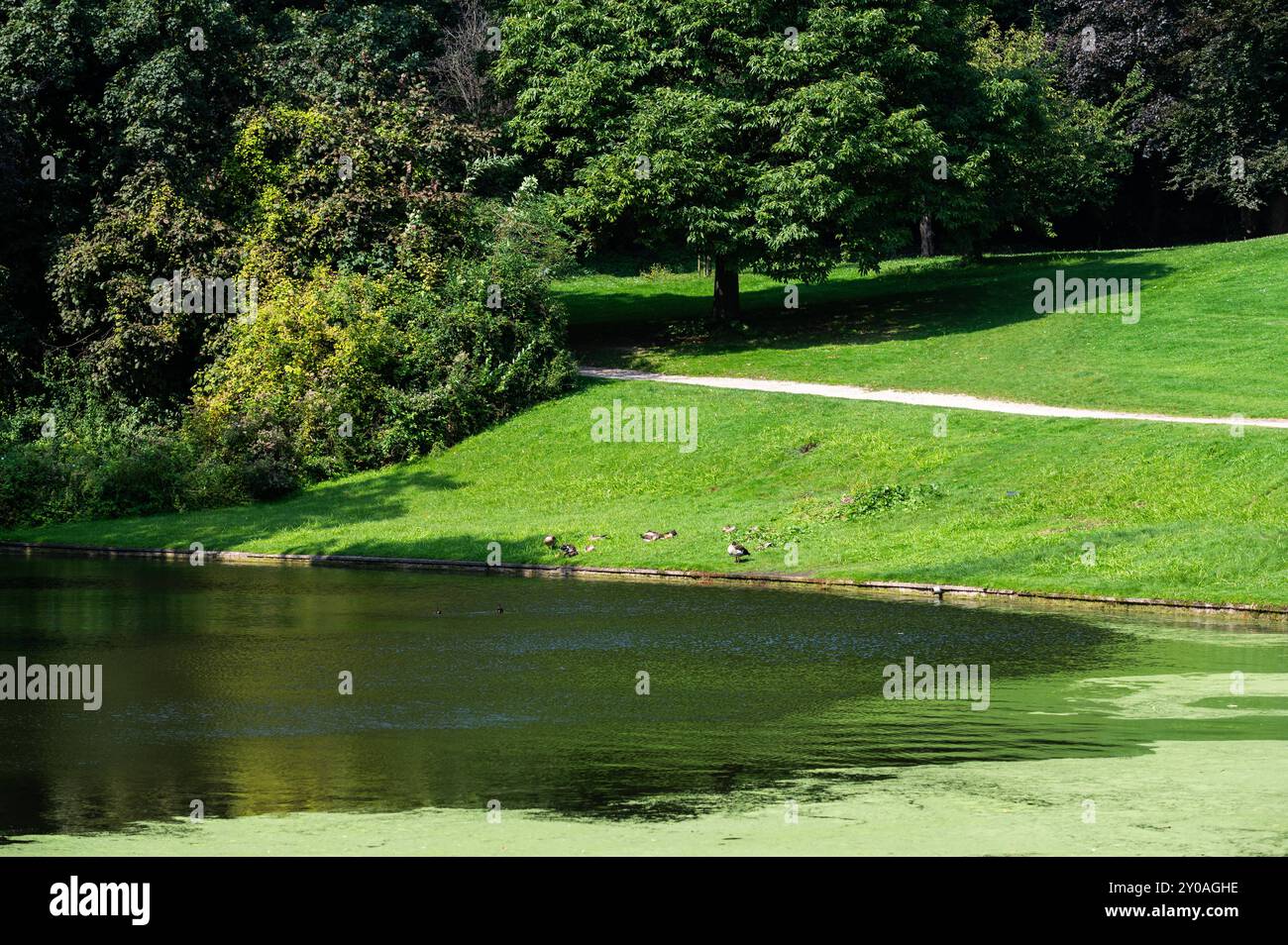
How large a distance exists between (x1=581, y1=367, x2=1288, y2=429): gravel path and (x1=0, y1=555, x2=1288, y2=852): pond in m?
12.2

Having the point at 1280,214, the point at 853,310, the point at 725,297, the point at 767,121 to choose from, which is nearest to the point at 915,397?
the point at 767,121

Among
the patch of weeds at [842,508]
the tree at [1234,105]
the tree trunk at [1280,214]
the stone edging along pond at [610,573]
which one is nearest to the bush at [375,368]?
the stone edging along pond at [610,573]

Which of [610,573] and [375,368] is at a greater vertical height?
[375,368]

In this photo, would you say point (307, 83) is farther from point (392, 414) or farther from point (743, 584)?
point (743, 584)

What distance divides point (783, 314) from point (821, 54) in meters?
10.9

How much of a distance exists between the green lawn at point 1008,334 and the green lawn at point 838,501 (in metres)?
3.07

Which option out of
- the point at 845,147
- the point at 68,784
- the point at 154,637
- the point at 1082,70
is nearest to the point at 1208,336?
the point at 845,147

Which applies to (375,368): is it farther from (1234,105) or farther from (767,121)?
(1234,105)

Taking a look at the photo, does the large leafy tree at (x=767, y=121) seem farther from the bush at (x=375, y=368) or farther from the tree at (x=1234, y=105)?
the tree at (x=1234, y=105)

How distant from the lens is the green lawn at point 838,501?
2638cm

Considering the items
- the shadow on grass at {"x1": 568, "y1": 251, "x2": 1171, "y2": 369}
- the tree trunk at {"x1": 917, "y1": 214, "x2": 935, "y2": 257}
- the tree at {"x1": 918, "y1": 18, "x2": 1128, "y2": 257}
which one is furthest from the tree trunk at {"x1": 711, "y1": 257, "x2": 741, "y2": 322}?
the tree trunk at {"x1": 917, "y1": 214, "x2": 935, "y2": 257}

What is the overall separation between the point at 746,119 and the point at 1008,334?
35.1 feet

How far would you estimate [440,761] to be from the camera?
47.6 ft

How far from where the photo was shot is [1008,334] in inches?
1860
